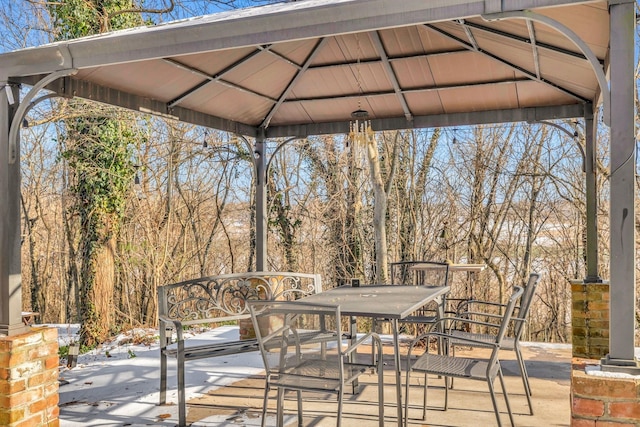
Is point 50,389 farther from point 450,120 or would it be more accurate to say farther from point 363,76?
point 450,120

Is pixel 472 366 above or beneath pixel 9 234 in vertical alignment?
beneath

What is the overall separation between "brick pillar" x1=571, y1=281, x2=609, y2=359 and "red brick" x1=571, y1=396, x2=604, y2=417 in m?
2.36

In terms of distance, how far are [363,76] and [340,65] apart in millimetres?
263

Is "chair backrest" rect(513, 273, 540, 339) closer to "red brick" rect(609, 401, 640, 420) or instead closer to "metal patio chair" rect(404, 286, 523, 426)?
"metal patio chair" rect(404, 286, 523, 426)

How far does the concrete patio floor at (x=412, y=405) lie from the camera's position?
374 centimetres

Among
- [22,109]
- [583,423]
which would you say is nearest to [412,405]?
[583,423]

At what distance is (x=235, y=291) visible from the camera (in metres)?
4.99

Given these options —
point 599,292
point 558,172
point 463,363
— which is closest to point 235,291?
point 463,363

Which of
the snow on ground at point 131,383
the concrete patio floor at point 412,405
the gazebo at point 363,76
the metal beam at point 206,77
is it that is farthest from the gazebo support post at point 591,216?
the snow on ground at point 131,383

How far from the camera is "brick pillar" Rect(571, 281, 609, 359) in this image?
15.3 ft

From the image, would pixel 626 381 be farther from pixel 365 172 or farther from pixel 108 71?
pixel 365 172

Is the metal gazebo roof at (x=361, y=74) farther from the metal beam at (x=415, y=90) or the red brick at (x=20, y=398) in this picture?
the red brick at (x=20, y=398)

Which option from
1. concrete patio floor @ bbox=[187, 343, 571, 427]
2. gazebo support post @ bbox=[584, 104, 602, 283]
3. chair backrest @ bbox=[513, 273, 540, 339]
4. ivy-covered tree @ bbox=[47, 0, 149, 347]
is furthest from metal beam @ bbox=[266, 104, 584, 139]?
ivy-covered tree @ bbox=[47, 0, 149, 347]

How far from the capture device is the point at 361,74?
5180mm
